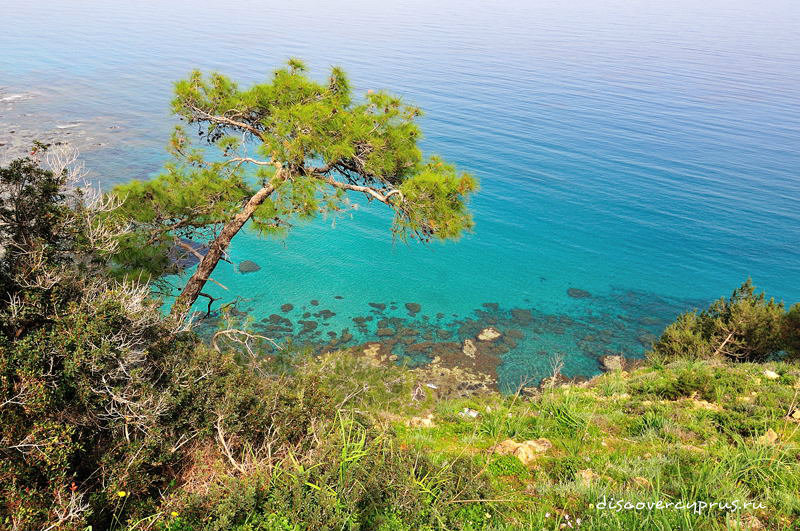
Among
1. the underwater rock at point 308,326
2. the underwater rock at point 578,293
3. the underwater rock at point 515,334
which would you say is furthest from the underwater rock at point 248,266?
the underwater rock at point 578,293

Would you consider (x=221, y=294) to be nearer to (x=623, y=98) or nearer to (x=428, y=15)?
(x=623, y=98)

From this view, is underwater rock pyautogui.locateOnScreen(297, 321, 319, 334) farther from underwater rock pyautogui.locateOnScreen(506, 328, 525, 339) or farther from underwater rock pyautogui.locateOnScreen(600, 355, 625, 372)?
underwater rock pyautogui.locateOnScreen(600, 355, 625, 372)

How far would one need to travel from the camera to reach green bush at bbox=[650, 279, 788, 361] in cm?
1466

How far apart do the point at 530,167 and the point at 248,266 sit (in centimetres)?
2523

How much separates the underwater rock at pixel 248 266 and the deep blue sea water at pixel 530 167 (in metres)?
0.56

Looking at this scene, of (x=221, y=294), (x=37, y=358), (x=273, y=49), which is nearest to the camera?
(x=37, y=358)

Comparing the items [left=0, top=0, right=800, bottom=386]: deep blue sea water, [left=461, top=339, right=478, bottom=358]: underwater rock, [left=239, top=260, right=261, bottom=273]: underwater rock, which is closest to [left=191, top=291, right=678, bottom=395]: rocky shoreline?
[left=461, top=339, right=478, bottom=358]: underwater rock

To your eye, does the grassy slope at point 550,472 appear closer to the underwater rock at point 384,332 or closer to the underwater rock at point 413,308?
the underwater rock at point 384,332

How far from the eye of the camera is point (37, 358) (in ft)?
18.7

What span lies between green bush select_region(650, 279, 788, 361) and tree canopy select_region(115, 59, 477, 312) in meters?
10.5

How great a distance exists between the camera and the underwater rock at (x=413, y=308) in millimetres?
23203

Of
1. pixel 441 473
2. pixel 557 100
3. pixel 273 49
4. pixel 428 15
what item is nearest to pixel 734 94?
pixel 557 100

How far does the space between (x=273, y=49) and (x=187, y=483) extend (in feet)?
265

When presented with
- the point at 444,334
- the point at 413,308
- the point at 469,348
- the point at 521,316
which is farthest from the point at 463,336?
the point at 521,316
